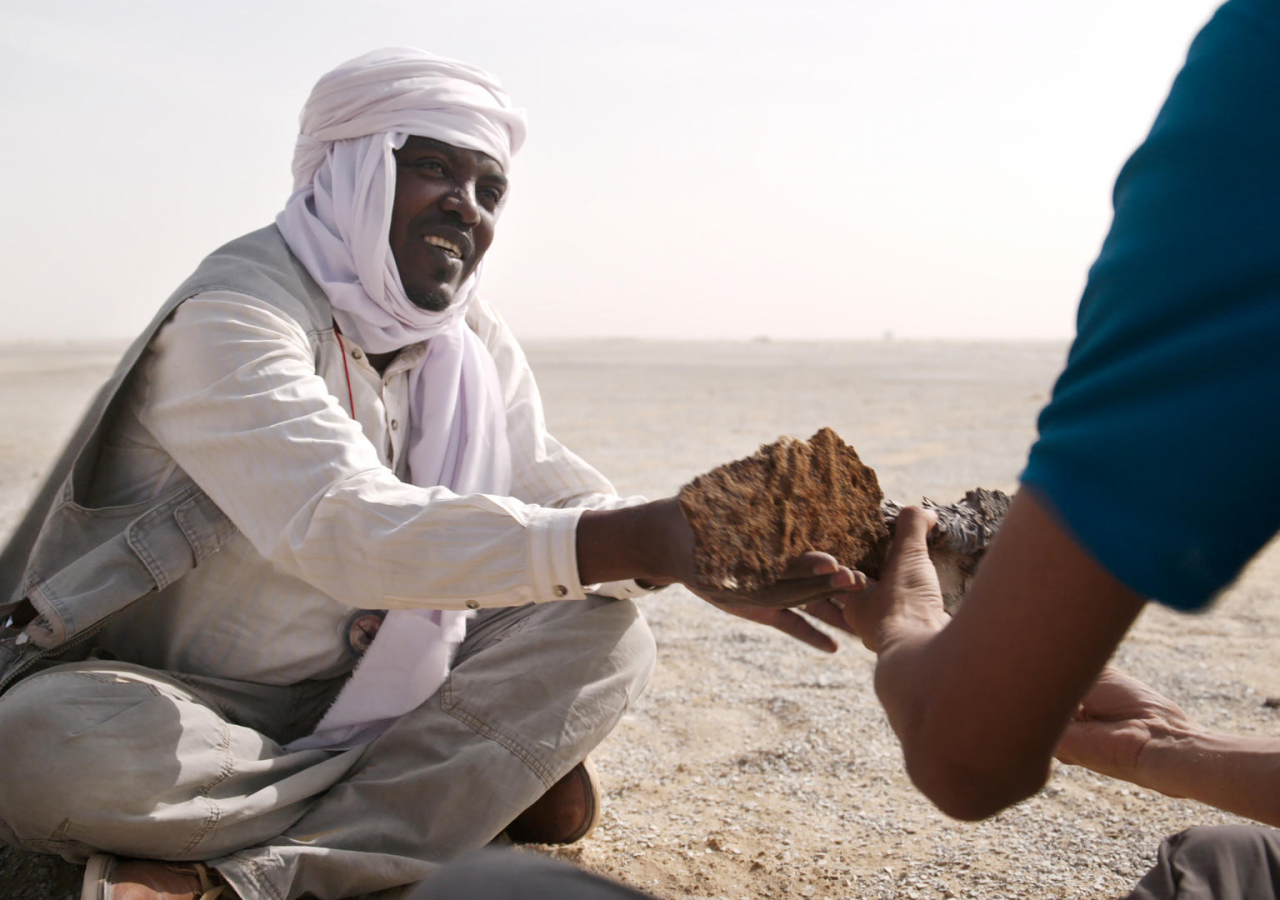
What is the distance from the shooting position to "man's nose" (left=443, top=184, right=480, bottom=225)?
355 centimetres

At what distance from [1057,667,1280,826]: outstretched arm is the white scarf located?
5.94 ft

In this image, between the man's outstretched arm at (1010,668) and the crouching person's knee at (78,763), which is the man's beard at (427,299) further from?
the man's outstretched arm at (1010,668)

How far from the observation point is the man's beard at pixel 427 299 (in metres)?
3.48

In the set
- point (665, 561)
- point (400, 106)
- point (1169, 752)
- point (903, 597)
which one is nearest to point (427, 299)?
point (400, 106)

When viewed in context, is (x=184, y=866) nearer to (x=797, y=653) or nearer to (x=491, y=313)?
(x=491, y=313)

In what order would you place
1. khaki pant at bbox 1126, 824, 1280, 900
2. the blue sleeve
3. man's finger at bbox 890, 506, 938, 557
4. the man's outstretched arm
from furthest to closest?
man's finger at bbox 890, 506, 938, 557
khaki pant at bbox 1126, 824, 1280, 900
the man's outstretched arm
the blue sleeve

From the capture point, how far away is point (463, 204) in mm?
3564

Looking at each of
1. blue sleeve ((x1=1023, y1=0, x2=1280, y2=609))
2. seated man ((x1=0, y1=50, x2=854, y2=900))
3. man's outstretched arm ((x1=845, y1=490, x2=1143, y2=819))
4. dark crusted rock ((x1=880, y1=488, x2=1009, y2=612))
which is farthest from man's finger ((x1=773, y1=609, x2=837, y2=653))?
blue sleeve ((x1=1023, y1=0, x2=1280, y2=609))

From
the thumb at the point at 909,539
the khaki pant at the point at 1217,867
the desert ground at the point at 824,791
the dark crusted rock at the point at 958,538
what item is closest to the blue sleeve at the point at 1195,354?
the desert ground at the point at 824,791

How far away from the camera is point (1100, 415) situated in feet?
3.68

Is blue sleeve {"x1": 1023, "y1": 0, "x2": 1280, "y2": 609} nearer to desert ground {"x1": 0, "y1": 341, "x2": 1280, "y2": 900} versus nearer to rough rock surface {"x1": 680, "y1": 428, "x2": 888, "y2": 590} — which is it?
desert ground {"x1": 0, "y1": 341, "x2": 1280, "y2": 900}

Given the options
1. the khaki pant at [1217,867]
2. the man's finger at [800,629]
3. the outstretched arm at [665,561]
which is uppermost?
the outstretched arm at [665,561]

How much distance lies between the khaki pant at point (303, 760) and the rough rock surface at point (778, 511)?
900mm

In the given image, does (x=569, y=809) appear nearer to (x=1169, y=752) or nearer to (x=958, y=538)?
(x=958, y=538)
